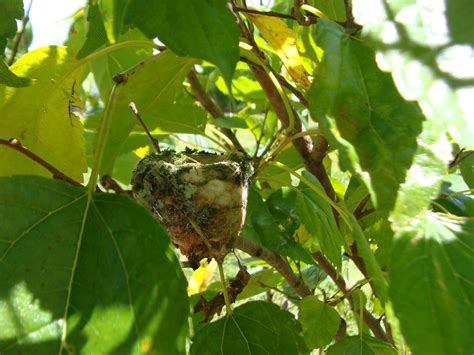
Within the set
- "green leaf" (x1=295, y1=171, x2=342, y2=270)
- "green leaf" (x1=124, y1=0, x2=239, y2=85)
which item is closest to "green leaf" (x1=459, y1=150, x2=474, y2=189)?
"green leaf" (x1=295, y1=171, x2=342, y2=270)

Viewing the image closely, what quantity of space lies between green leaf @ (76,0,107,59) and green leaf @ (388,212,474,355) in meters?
0.41

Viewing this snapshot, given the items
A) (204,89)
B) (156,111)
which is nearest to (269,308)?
(156,111)

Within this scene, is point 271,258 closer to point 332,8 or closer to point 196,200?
point 196,200

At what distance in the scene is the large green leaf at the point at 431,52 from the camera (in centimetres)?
47

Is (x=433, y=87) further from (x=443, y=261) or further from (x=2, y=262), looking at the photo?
(x=2, y=262)

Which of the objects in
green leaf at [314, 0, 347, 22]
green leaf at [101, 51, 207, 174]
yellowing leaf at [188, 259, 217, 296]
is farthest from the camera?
yellowing leaf at [188, 259, 217, 296]

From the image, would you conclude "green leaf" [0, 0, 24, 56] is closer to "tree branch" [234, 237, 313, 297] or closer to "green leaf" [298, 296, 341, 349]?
"tree branch" [234, 237, 313, 297]

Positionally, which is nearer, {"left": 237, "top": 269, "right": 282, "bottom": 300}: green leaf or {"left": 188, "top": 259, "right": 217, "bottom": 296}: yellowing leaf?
{"left": 237, "top": 269, "right": 282, "bottom": 300}: green leaf

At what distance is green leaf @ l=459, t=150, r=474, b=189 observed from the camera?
0.90 meters

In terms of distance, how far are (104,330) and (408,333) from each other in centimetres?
A: 25

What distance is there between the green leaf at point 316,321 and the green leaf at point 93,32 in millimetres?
462

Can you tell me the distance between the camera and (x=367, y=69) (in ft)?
1.82

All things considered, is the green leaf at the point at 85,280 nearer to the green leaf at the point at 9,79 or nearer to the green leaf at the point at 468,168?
the green leaf at the point at 9,79

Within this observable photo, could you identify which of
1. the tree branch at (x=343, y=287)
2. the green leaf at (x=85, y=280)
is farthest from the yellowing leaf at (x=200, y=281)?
the green leaf at (x=85, y=280)
